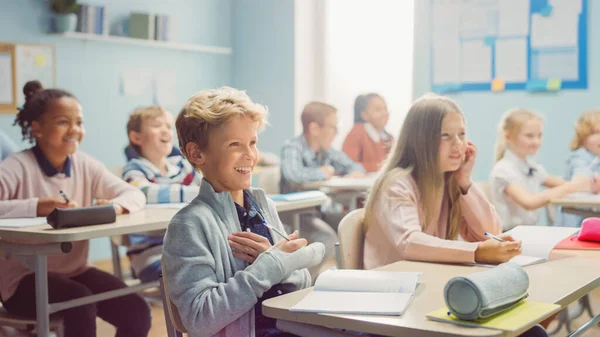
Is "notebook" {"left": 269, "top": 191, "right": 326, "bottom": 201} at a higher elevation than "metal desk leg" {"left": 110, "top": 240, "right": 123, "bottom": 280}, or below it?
higher

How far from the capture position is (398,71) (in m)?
6.15

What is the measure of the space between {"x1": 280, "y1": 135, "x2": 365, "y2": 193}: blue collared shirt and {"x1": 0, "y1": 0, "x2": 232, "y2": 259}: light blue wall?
5.22 ft

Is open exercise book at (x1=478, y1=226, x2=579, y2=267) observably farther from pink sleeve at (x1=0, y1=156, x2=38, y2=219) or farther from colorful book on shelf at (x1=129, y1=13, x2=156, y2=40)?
colorful book on shelf at (x1=129, y1=13, x2=156, y2=40)

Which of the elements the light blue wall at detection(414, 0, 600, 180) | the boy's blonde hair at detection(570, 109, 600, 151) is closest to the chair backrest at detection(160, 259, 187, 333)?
the boy's blonde hair at detection(570, 109, 600, 151)

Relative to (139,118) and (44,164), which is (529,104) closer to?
(139,118)

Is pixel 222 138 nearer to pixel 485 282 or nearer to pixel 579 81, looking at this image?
pixel 485 282

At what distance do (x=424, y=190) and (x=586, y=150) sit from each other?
8.64 feet

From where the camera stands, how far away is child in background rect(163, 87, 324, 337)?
1525mm

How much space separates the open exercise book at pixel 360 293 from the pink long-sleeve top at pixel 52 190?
1.36m

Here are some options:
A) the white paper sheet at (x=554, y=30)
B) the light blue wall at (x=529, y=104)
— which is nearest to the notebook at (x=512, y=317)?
the light blue wall at (x=529, y=104)

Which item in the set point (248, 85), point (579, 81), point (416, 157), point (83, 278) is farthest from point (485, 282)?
point (248, 85)

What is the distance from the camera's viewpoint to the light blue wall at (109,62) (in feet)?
16.5

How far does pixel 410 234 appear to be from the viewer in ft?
6.69

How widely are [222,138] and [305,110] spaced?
309cm
